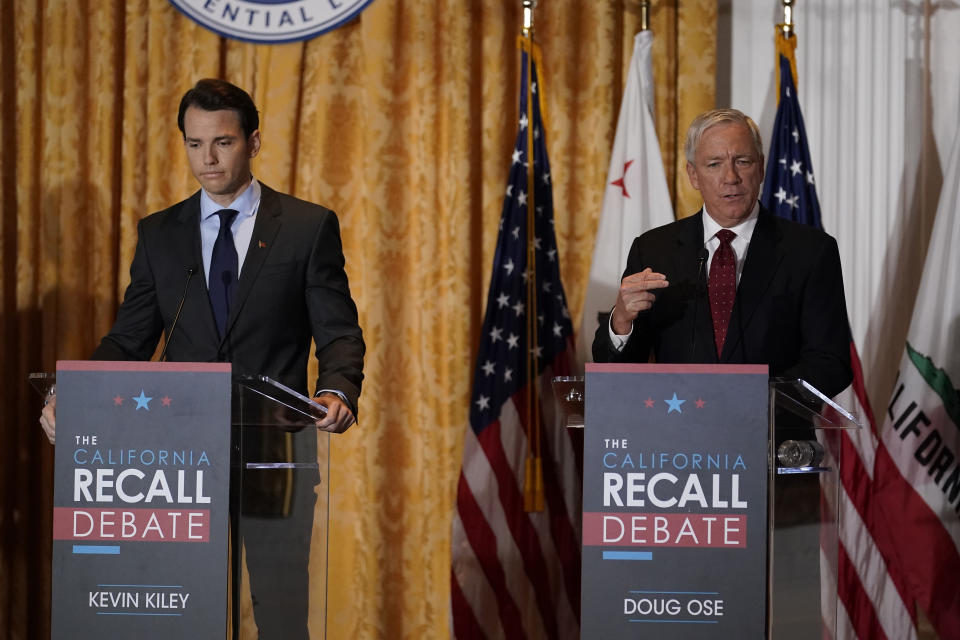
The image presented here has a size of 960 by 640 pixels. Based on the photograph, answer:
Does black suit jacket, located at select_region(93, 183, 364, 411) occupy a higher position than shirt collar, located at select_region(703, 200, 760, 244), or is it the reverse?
shirt collar, located at select_region(703, 200, 760, 244)

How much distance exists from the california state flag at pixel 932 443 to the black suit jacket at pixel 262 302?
7.16 feet

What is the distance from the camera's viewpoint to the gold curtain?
427cm

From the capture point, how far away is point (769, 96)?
174 inches

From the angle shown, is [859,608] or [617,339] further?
[859,608]

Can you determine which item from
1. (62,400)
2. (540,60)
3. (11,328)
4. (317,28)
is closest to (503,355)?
(540,60)

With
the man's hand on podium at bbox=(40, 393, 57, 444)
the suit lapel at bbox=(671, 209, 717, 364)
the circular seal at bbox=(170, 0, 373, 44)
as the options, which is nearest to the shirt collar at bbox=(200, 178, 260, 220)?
the man's hand on podium at bbox=(40, 393, 57, 444)

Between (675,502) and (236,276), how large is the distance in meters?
1.31

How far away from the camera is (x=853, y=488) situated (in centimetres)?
391

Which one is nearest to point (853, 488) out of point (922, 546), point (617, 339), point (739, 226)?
point (922, 546)

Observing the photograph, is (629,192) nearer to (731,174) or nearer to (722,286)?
(731,174)

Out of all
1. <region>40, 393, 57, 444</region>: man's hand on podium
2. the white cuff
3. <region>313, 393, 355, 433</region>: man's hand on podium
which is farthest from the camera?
the white cuff

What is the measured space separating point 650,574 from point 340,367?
3.31ft

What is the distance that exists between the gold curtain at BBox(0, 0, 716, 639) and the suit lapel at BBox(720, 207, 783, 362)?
1.56 m

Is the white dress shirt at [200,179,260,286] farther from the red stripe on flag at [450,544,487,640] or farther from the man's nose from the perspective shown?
the red stripe on flag at [450,544,487,640]
